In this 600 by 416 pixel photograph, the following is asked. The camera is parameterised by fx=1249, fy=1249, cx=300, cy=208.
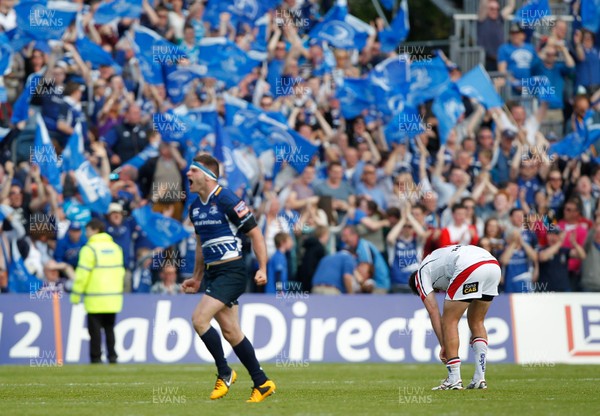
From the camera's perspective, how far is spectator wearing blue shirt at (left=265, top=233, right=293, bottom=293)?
22.0 meters

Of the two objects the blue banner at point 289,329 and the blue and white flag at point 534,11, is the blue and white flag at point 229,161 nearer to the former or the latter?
the blue banner at point 289,329

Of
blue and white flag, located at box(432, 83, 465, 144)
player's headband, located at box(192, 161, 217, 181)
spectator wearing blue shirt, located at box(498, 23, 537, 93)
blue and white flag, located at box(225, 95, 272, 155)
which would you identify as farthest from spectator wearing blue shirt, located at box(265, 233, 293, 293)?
player's headband, located at box(192, 161, 217, 181)

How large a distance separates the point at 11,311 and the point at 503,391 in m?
9.85

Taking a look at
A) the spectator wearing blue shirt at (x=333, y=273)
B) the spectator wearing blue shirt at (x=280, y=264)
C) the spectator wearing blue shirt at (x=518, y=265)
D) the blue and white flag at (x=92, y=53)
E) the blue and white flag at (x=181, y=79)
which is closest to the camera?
the spectator wearing blue shirt at (x=280, y=264)

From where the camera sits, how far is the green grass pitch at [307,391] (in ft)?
39.8

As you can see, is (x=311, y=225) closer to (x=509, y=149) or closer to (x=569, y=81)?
(x=509, y=149)

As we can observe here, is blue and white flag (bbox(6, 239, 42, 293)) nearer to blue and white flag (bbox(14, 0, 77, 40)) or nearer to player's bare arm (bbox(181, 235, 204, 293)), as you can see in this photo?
blue and white flag (bbox(14, 0, 77, 40))

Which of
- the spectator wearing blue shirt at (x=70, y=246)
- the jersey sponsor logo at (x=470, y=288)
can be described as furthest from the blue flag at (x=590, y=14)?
the jersey sponsor logo at (x=470, y=288)

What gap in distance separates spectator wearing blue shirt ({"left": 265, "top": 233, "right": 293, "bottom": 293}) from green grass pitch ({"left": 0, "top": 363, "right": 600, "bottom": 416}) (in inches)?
65.4

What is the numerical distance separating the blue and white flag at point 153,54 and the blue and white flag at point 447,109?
5.10 meters

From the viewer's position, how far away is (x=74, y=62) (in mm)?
24250

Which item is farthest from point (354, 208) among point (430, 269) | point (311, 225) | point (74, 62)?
point (430, 269)

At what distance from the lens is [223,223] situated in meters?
13.4

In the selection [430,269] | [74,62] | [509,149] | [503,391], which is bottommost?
[503,391]
